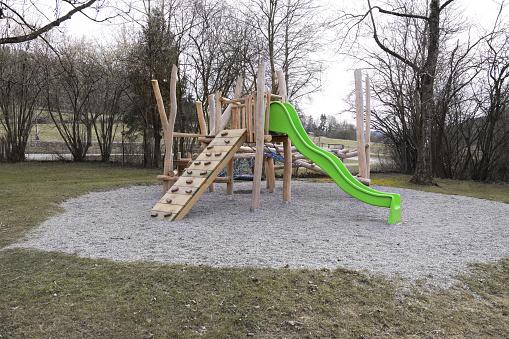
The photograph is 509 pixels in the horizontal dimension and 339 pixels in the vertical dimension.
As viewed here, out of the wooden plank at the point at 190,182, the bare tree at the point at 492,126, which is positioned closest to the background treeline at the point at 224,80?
the bare tree at the point at 492,126

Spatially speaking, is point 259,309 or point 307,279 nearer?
point 259,309

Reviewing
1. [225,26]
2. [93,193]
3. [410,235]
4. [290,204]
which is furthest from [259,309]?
[225,26]

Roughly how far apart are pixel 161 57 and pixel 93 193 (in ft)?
29.1

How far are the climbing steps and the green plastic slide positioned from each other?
27.9 inches

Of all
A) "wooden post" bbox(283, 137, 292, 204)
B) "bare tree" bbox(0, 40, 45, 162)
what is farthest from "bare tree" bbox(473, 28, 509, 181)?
"bare tree" bbox(0, 40, 45, 162)

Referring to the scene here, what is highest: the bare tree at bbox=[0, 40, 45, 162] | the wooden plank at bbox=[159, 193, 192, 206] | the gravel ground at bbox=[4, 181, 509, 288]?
the bare tree at bbox=[0, 40, 45, 162]

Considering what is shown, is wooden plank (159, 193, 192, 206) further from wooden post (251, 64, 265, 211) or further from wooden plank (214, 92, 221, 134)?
wooden plank (214, 92, 221, 134)

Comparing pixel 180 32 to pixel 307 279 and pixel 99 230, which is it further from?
pixel 307 279

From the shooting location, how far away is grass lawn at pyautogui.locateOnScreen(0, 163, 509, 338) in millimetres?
2400

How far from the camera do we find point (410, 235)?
4.78 m

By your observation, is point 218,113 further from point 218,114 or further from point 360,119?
point 360,119

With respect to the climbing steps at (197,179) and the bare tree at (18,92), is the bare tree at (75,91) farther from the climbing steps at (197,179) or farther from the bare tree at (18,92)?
the climbing steps at (197,179)

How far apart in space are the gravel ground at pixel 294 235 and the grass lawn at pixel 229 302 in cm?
27

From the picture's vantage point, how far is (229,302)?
2.74 metres
